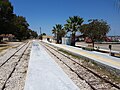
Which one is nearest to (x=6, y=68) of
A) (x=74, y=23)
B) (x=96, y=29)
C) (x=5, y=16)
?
(x=96, y=29)

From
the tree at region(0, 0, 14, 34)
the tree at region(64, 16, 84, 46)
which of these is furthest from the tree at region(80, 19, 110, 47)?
the tree at region(0, 0, 14, 34)

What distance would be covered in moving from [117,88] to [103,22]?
25649 mm

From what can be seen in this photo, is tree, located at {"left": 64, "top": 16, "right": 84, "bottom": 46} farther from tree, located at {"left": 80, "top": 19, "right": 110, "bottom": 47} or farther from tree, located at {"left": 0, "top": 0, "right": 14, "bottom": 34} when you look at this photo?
tree, located at {"left": 80, "top": 19, "right": 110, "bottom": 47}

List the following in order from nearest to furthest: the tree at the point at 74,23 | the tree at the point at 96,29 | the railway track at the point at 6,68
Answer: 1. the railway track at the point at 6,68
2. the tree at the point at 96,29
3. the tree at the point at 74,23

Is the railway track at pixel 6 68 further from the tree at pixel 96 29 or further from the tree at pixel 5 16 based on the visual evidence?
the tree at pixel 5 16

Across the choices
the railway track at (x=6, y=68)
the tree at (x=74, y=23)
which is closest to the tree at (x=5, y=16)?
the tree at (x=74, y=23)

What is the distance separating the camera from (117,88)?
406 inches

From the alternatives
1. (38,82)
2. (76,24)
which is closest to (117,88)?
(38,82)

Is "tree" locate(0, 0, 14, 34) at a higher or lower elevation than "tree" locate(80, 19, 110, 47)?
higher

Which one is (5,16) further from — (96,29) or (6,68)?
(6,68)

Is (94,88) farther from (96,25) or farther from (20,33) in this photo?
(20,33)

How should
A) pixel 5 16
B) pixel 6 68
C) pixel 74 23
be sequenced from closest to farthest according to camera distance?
pixel 6 68, pixel 74 23, pixel 5 16

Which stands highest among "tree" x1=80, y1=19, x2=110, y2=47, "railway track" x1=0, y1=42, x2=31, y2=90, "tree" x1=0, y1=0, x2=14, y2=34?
"tree" x1=0, y1=0, x2=14, y2=34

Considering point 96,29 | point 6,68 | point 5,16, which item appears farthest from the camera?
point 5,16
